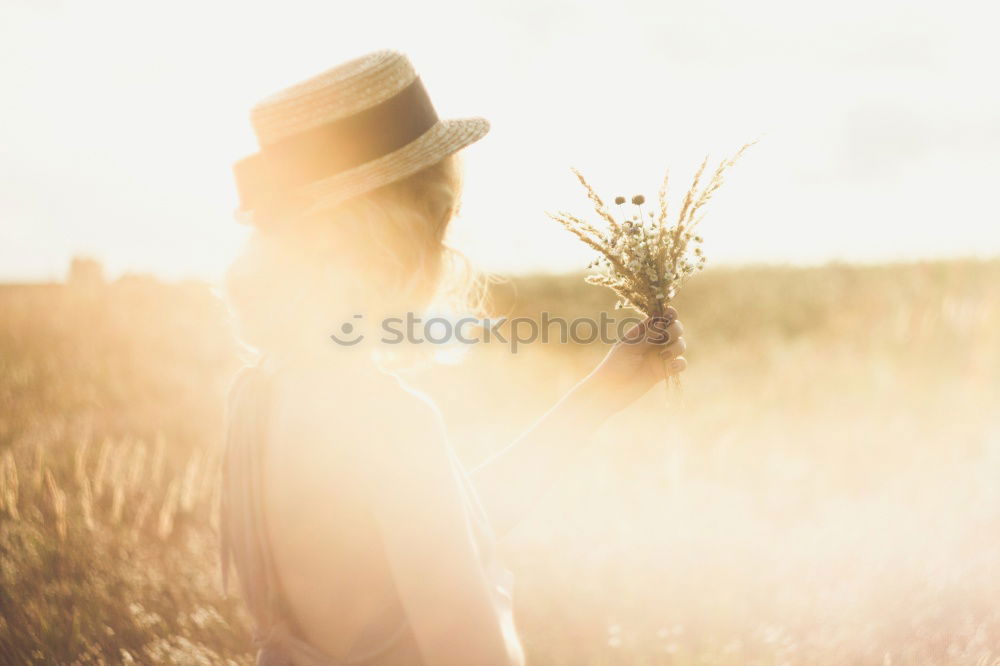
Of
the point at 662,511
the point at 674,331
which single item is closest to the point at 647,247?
the point at 674,331

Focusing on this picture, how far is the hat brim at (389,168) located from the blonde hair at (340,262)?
2 centimetres

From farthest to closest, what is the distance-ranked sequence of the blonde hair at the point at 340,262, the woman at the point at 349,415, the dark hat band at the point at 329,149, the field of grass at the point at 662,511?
the field of grass at the point at 662,511 < the dark hat band at the point at 329,149 < the blonde hair at the point at 340,262 < the woman at the point at 349,415

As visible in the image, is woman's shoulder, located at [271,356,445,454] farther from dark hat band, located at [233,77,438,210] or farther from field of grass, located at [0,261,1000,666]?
field of grass, located at [0,261,1000,666]

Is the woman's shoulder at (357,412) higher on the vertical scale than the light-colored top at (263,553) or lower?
higher

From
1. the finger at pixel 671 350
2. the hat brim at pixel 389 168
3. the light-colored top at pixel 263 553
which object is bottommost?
the light-colored top at pixel 263 553

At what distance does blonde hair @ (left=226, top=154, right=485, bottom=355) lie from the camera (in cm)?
151

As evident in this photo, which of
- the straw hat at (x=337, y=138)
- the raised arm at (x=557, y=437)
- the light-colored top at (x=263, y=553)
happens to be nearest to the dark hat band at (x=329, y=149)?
the straw hat at (x=337, y=138)

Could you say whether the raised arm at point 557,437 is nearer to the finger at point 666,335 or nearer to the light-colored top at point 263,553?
the finger at point 666,335

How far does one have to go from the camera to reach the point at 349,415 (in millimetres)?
1376

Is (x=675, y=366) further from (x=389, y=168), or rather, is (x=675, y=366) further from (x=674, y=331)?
(x=389, y=168)

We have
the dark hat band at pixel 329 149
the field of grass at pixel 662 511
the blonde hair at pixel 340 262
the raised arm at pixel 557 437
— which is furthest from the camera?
the field of grass at pixel 662 511

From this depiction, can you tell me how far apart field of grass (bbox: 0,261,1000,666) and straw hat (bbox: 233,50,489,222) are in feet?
1.71

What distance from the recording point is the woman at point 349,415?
4.34 feet

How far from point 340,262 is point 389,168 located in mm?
227
